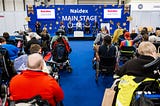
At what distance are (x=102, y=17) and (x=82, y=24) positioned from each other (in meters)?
1.55

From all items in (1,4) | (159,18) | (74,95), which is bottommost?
(74,95)

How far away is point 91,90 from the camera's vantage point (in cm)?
428

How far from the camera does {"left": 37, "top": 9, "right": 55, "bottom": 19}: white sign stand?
45.7 feet

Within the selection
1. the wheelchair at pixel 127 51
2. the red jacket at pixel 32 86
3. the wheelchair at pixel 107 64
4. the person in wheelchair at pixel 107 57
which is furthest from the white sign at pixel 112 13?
the red jacket at pixel 32 86

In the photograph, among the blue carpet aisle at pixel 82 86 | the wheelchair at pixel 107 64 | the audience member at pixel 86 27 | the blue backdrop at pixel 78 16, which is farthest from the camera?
the audience member at pixel 86 27

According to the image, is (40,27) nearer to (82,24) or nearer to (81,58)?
(82,24)

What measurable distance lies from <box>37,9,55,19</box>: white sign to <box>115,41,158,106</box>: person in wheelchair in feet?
40.5

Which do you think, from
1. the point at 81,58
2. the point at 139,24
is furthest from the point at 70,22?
the point at 81,58

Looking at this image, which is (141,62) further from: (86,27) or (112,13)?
(112,13)

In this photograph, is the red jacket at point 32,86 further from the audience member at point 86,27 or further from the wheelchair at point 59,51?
the audience member at point 86,27

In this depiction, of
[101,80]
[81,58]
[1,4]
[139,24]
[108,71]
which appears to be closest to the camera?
[108,71]

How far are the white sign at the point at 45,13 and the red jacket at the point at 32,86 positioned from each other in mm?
12406

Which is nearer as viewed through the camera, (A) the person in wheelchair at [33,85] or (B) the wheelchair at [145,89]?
(B) the wheelchair at [145,89]

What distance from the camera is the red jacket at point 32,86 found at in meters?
2.00
